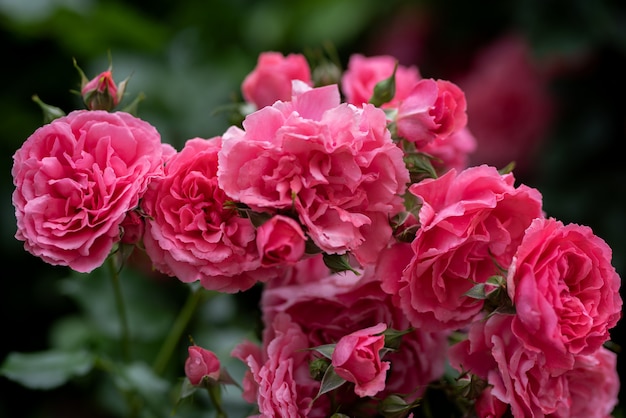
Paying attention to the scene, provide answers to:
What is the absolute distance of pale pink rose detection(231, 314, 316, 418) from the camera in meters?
0.63

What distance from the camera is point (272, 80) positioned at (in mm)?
792

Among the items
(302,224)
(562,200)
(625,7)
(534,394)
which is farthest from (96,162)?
(625,7)

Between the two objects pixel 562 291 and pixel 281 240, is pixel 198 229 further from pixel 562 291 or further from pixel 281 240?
pixel 562 291

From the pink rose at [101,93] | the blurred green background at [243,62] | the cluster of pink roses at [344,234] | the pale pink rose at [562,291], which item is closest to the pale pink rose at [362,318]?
the cluster of pink roses at [344,234]

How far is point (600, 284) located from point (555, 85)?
895 mm

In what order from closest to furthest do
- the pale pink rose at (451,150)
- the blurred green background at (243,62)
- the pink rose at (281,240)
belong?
the pink rose at (281,240) → the pale pink rose at (451,150) → the blurred green background at (243,62)

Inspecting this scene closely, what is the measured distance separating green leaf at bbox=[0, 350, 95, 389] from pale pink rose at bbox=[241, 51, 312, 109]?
33 cm

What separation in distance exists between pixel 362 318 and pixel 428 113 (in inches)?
7.0

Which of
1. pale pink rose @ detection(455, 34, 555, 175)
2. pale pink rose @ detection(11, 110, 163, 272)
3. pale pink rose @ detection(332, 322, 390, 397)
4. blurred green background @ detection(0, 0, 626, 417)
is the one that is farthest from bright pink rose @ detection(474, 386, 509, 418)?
pale pink rose @ detection(455, 34, 555, 175)

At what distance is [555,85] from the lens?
1457 millimetres

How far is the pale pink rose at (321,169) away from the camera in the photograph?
599mm

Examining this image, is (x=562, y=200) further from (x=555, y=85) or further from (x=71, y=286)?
(x=71, y=286)

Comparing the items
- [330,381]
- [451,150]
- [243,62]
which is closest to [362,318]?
[330,381]

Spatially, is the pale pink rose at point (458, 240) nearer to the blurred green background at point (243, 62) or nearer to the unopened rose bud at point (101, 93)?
the unopened rose bud at point (101, 93)
